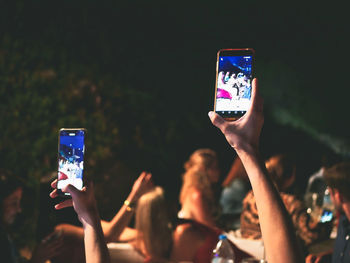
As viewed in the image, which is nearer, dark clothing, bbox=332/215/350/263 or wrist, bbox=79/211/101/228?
wrist, bbox=79/211/101/228

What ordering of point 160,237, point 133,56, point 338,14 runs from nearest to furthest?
1. point 160,237
2. point 133,56
3. point 338,14

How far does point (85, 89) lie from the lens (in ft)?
18.3

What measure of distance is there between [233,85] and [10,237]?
5.08ft

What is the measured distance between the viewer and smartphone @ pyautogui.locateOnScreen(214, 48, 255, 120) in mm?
1505

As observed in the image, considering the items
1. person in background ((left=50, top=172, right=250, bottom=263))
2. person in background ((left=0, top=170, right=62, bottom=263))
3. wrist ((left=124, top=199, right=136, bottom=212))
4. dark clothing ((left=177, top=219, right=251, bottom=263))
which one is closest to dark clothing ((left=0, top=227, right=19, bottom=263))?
person in background ((left=0, top=170, right=62, bottom=263))

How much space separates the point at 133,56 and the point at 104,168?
1554 mm

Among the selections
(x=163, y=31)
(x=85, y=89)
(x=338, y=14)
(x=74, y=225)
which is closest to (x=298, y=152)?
(x=338, y=14)

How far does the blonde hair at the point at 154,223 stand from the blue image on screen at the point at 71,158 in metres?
1.58

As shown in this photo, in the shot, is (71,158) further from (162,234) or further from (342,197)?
(162,234)

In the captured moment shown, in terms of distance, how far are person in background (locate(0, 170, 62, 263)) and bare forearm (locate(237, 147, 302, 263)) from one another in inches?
57.3

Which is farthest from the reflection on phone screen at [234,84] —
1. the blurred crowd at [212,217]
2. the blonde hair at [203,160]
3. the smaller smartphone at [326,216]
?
the blonde hair at [203,160]

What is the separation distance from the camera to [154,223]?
10.8 feet

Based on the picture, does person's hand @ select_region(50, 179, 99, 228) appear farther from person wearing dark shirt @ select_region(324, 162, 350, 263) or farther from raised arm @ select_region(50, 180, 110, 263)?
person wearing dark shirt @ select_region(324, 162, 350, 263)

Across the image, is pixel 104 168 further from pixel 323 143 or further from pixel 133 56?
pixel 323 143
